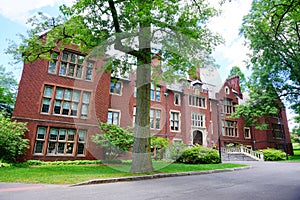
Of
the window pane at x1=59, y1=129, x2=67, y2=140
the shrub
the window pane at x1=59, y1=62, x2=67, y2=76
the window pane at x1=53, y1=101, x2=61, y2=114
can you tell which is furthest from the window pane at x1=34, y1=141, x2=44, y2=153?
the shrub

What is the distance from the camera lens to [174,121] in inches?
902

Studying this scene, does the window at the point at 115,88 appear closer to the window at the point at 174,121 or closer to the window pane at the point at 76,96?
the window pane at the point at 76,96

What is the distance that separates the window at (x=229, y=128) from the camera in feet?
89.4

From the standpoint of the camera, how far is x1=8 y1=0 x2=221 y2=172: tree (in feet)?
28.7

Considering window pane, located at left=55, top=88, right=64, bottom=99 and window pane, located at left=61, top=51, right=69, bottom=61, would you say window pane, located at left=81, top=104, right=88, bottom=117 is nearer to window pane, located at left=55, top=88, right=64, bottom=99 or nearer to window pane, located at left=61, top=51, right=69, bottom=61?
window pane, located at left=55, top=88, right=64, bottom=99

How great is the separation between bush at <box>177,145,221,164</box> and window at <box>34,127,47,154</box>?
974 cm

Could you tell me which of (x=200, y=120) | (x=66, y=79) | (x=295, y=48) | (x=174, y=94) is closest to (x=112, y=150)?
(x=66, y=79)

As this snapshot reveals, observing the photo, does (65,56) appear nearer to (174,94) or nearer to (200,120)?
(174,94)

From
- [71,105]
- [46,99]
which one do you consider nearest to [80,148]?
[71,105]

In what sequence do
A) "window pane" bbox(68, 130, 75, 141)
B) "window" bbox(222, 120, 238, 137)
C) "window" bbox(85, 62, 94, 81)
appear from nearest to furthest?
1. "window pane" bbox(68, 130, 75, 141)
2. "window" bbox(85, 62, 94, 81)
3. "window" bbox(222, 120, 238, 137)

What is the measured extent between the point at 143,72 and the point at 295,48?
19.8 metres

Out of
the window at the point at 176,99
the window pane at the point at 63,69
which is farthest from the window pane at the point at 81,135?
the window at the point at 176,99

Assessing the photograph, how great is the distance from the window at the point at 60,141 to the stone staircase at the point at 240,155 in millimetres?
13890

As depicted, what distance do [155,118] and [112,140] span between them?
7.84 metres
